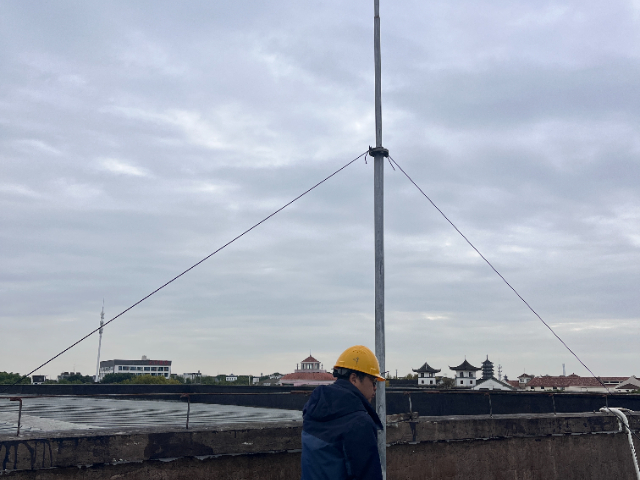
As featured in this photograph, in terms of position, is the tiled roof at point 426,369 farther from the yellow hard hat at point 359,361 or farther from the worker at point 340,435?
the worker at point 340,435

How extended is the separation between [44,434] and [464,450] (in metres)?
5.07

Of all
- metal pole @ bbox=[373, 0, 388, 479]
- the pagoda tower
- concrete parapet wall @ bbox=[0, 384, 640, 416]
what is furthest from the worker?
the pagoda tower

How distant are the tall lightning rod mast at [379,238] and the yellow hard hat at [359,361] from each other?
2.08 metres

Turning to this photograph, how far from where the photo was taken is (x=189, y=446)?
5.77 m

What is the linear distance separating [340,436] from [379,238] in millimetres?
3463

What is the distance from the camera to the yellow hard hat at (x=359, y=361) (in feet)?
11.3

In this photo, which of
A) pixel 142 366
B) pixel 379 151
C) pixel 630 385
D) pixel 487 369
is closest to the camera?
pixel 379 151

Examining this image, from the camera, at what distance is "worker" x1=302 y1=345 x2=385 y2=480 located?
2955 millimetres

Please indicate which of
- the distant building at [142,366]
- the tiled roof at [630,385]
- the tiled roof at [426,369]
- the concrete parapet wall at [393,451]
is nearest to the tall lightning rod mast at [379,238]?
the concrete parapet wall at [393,451]

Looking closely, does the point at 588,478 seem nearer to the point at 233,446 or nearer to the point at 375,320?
the point at 375,320

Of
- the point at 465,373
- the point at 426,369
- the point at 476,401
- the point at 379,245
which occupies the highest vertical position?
the point at 426,369

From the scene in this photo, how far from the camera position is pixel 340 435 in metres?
3.04

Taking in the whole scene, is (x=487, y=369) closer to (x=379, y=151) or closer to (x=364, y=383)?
(x=379, y=151)

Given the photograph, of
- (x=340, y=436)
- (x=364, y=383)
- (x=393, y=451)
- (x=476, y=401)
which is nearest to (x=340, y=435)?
(x=340, y=436)
